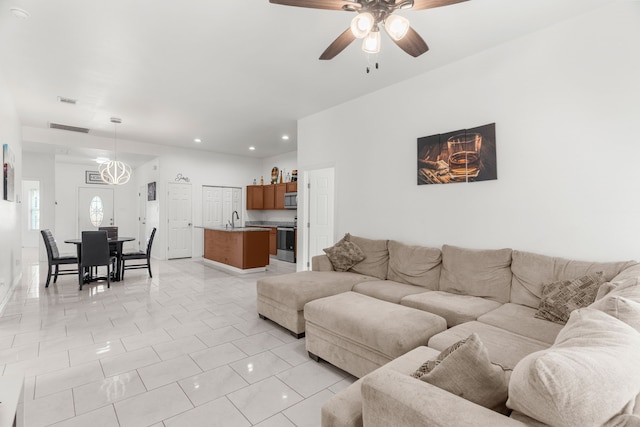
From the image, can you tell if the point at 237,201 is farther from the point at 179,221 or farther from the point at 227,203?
the point at 179,221

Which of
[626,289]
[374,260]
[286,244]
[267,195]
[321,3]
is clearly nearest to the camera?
[626,289]

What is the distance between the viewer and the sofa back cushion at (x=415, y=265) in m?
3.36

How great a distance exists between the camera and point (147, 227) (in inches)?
356

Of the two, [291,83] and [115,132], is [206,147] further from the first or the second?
[291,83]

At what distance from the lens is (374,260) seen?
3939 mm

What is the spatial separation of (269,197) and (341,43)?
6612 mm

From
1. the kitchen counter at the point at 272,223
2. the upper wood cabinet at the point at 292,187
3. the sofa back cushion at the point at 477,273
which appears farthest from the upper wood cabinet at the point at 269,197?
the sofa back cushion at the point at 477,273

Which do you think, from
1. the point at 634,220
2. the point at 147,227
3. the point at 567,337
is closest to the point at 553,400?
the point at 567,337

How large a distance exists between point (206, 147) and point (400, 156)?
5.78m

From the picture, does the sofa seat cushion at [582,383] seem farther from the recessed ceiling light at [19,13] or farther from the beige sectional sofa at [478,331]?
the recessed ceiling light at [19,13]

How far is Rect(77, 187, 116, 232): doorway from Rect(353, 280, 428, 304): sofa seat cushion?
9.75 meters

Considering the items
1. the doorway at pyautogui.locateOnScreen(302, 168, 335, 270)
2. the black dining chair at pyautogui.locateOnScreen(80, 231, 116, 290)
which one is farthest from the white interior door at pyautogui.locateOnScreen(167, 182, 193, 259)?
the doorway at pyautogui.locateOnScreen(302, 168, 335, 270)

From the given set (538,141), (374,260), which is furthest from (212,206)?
(538,141)

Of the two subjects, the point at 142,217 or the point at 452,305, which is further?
the point at 142,217
